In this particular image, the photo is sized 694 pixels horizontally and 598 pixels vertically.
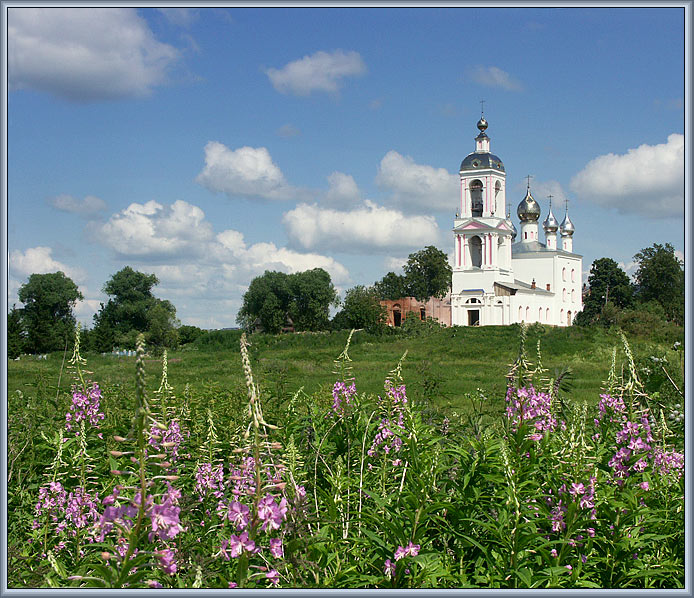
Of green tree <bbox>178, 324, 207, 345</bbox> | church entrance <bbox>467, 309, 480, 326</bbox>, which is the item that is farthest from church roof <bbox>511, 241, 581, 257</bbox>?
green tree <bbox>178, 324, 207, 345</bbox>

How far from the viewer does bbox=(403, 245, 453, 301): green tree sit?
70250mm

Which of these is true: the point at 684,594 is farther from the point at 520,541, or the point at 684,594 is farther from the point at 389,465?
the point at 389,465

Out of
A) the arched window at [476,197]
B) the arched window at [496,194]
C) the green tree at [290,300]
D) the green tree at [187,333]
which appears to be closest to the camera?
the green tree at [187,333]

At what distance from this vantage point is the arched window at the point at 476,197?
74500 mm

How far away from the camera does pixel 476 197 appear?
7562 cm

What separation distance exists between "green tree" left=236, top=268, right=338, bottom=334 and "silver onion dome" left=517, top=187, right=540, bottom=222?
101 feet

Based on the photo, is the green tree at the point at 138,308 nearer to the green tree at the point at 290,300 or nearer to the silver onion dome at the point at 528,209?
the green tree at the point at 290,300

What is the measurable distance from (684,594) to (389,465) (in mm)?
1907

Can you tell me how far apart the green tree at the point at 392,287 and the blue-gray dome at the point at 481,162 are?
1470 cm

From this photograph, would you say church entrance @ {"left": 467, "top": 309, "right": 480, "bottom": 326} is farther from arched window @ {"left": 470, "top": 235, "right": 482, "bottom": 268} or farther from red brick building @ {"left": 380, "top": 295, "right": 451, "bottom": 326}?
arched window @ {"left": 470, "top": 235, "right": 482, "bottom": 268}

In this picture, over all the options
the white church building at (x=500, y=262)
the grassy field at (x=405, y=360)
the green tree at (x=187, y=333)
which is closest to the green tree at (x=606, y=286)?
the white church building at (x=500, y=262)

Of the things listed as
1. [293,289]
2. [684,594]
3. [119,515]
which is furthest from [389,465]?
[293,289]

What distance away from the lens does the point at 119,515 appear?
2232mm

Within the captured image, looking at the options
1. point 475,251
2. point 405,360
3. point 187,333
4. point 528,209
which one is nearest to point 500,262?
point 475,251
